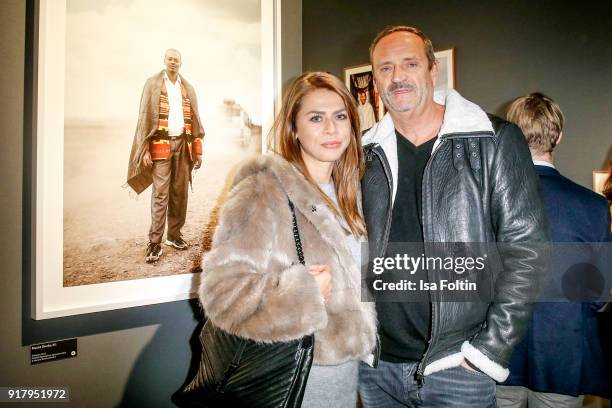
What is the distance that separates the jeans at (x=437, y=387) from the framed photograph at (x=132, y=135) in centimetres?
97

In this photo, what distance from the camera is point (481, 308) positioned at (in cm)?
148

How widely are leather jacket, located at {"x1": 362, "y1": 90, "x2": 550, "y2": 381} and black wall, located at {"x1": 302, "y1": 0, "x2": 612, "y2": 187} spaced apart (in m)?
1.55

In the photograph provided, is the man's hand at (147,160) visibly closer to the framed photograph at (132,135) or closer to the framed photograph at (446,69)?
the framed photograph at (132,135)

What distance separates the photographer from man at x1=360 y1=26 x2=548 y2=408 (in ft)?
4.67

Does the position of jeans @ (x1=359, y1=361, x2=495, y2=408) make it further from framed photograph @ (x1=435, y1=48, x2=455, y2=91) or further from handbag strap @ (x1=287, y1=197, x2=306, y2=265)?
framed photograph @ (x1=435, y1=48, x2=455, y2=91)

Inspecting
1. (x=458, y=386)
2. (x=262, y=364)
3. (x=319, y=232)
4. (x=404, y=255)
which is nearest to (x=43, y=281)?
(x=262, y=364)

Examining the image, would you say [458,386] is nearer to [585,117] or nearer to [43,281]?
[43,281]

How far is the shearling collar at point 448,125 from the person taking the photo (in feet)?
4.94

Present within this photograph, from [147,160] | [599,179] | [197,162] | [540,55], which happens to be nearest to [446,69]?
[540,55]

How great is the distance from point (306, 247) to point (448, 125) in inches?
29.1

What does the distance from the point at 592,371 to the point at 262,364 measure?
5.21 ft

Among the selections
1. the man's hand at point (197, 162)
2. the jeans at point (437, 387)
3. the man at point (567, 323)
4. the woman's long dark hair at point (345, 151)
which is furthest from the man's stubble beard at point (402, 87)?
the jeans at point (437, 387)

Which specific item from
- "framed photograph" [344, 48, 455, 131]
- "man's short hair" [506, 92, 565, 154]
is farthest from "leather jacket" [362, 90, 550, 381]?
"framed photograph" [344, 48, 455, 131]

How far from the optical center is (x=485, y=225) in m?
1.48
